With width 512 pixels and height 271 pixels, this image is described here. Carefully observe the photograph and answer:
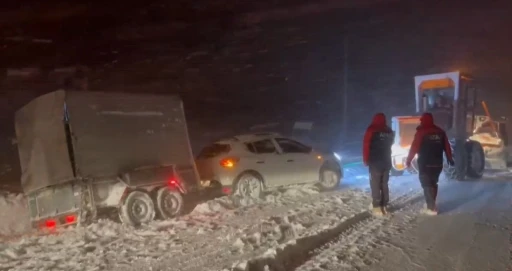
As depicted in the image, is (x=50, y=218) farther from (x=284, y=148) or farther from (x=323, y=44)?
(x=323, y=44)

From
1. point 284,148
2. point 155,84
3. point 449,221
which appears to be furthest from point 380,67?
point 449,221

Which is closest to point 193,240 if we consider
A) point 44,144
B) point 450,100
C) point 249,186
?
point 44,144

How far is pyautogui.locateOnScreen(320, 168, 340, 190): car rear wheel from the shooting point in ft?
45.3

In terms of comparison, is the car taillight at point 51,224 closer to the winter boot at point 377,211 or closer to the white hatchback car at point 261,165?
the white hatchback car at point 261,165

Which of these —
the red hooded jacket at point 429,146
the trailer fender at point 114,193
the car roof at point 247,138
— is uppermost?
the car roof at point 247,138

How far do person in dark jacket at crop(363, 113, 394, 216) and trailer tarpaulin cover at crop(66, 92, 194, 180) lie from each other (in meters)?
3.99

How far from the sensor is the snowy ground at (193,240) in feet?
22.3

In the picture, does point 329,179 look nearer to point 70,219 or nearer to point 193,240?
point 193,240

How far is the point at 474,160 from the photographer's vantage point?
1498 centimetres

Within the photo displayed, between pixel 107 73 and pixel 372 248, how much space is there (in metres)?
25.4

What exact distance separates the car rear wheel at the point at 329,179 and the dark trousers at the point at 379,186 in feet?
14.4

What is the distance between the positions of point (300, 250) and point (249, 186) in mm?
5481

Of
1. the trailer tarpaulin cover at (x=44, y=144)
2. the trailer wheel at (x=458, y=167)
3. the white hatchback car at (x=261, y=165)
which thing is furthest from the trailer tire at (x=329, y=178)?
the trailer tarpaulin cover at (x=44, y=144)

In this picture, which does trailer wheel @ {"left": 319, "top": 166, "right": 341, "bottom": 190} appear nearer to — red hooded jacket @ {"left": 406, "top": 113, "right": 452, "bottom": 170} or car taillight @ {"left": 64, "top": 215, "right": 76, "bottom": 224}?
red hooded jacket @ {"left": 406, "top": 113, "right": 452, "bottom": 170}
